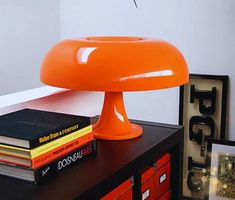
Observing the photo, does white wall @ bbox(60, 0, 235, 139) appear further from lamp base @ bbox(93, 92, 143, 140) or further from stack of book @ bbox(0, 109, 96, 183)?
stack of book @ bbox(0, 109, 96, 183)

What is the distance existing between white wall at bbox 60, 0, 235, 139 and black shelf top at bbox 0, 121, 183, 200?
0.88 meters

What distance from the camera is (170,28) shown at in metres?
2.26

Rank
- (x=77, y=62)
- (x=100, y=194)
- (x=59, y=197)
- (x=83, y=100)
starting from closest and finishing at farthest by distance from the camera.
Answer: (x=59, y=197) < (x=100, y=194) < (x=77, y=62) < (x=83, y=100)

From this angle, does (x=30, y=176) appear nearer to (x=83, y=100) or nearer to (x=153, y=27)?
(x=83, y=100)

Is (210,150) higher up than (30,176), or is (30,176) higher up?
(30,176)

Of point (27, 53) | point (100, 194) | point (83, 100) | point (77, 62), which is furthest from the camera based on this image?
point (27, 53)

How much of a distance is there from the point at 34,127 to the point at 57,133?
63mm

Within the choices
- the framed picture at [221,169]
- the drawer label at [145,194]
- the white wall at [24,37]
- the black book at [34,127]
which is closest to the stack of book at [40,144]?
the black book at [34,127]

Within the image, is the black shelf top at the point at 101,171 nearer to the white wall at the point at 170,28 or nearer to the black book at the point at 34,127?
the black book at the point at 34,127

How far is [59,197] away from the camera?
0.88m

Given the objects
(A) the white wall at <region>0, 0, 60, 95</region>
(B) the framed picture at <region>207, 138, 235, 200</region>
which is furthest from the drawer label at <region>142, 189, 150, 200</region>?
(A) the white wall at <region>0, 0, 60, 95</region>

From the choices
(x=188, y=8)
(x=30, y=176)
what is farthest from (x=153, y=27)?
(x=30, y=176)

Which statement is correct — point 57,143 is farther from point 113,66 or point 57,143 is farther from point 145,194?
point 145,194

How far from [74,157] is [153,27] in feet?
4.67
